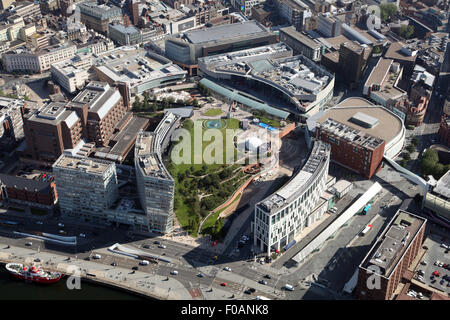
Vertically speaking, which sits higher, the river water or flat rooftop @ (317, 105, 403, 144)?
flat rooftop @ (317, 105, 403, 144)

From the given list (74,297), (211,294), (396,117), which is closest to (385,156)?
(396,117)

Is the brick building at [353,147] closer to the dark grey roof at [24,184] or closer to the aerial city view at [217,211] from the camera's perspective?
the aerial city view at [217,211]

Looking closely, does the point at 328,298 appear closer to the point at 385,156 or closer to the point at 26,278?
the point at 385,156


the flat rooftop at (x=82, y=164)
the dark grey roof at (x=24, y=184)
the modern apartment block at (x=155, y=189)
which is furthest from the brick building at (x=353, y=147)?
the dark grey roof at (x=24, y=184)

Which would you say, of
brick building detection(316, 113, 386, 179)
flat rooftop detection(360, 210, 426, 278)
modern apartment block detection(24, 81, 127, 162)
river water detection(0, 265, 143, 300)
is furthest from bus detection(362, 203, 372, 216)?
modern apartment block detection(24, 81, 127, 162)

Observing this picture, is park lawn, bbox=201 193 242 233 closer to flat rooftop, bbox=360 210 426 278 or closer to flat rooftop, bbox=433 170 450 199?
flat rooftop, bbox=360 210 426 278
